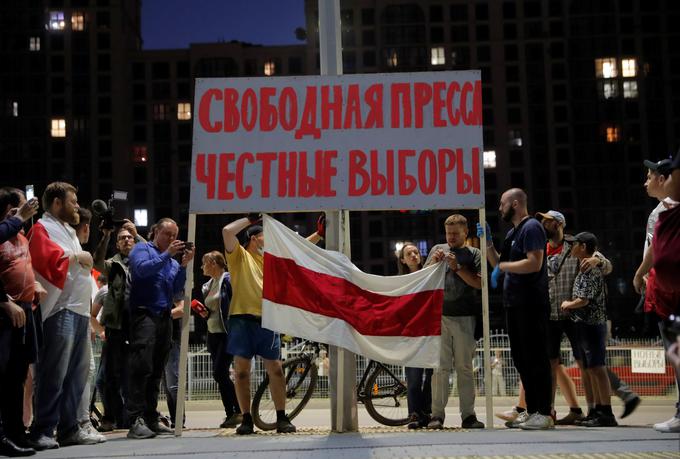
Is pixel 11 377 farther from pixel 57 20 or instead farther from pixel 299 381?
pixel 57 20

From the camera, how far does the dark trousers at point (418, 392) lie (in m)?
9.07

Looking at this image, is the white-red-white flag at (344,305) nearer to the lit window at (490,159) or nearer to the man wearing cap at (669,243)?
the man wearing cap at (669,243)

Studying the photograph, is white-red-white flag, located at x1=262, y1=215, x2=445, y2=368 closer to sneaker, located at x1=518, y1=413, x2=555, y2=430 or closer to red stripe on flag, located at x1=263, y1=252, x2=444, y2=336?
red stripe on flag, located at x1=263, y1=252, x2=444, y2=336

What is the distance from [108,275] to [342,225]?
2921 mm

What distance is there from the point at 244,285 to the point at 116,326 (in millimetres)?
1765

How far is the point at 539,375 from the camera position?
294 inches

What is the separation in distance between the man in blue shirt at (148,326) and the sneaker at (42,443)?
106 cm

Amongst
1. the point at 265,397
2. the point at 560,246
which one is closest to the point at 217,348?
the point at 265,397

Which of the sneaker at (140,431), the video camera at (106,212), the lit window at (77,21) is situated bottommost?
the sneaker at (140,431)

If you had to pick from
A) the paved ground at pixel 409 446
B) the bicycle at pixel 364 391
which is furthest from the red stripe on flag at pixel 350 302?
the bicycle at pixel 364 391

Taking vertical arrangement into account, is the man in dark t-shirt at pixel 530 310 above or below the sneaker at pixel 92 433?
above

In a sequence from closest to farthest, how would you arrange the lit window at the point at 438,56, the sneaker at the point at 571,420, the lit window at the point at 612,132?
the sneaker at the point at 571,420, the lit window at the point at 612,132, the lit window at the point at 438,56

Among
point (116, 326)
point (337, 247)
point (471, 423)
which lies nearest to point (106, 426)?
point (116, 326)

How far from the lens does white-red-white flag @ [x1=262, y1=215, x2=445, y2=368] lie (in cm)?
741
